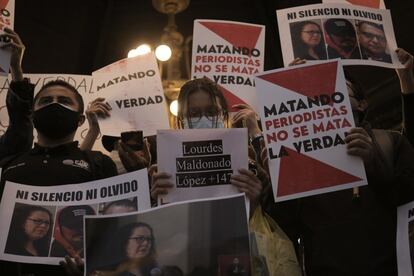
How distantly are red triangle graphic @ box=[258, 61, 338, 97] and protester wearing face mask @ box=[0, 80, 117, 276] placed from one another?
0.77 meters

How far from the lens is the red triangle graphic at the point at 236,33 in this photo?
10.0 feet

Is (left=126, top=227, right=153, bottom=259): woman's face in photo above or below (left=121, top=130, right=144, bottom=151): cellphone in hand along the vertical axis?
below

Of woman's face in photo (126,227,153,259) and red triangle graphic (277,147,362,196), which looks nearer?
woman's face in photo (126,227,153,259)

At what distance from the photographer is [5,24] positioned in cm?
269

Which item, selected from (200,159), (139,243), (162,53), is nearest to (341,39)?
(200,159)

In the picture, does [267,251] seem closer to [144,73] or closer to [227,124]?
[227,124]

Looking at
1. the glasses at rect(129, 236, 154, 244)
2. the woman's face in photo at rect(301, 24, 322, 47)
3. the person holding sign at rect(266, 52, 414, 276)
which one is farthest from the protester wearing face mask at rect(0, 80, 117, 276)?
the woman's face in photo at rect(301, 24, 322, 47)

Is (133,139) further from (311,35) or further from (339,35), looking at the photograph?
(339,35)

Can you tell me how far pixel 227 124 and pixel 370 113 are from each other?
4.35m

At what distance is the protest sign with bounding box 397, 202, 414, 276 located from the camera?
5.98ft

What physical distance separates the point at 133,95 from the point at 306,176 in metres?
1.25

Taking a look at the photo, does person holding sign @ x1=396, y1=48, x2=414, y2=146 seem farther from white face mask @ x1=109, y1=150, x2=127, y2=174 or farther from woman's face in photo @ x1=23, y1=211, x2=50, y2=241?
woman's face in photo @ x1=23, y1=211, x2=50, y2=241

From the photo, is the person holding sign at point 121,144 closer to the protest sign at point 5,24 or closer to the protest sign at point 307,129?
the protest sign at point 5,24

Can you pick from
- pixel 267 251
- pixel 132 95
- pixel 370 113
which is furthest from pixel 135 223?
pixel 370 113
